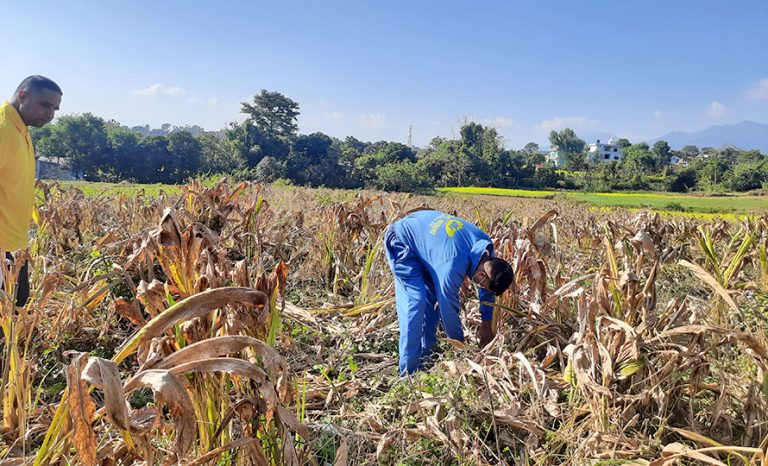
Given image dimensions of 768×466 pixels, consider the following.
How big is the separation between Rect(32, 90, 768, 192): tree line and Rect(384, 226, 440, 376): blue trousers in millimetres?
26253

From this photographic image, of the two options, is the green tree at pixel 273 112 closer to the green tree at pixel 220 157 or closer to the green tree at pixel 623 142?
the green tree at pixel 220 157

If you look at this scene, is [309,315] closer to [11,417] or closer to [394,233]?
[394,233]

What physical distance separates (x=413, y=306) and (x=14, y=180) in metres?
2.50

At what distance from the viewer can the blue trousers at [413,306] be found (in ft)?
9.77

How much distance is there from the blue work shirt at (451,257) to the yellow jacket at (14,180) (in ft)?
8.04

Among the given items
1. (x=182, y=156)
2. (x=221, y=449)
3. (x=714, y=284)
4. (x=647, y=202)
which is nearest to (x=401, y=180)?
(x=647, y=202)

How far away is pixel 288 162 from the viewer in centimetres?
3631

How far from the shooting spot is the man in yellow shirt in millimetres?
2576

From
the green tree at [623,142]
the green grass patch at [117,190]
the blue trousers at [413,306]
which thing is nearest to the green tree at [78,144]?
the green grass patch at [117,190]

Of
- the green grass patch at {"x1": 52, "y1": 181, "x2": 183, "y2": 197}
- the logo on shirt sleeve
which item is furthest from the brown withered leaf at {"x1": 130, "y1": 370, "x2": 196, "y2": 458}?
the green grass patch at {"x1": 52, "y1": 181, "x2": 183, "y2": 197}

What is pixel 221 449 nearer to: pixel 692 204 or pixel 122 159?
pixel 692 204

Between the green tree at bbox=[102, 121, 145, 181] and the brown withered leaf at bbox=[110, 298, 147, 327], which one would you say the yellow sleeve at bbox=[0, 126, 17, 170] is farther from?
the green tree at bbox=[102, 121, 145, 181]

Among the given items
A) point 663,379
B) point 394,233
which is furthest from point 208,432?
point 394,233

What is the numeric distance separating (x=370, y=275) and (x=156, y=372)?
3.19 metres
